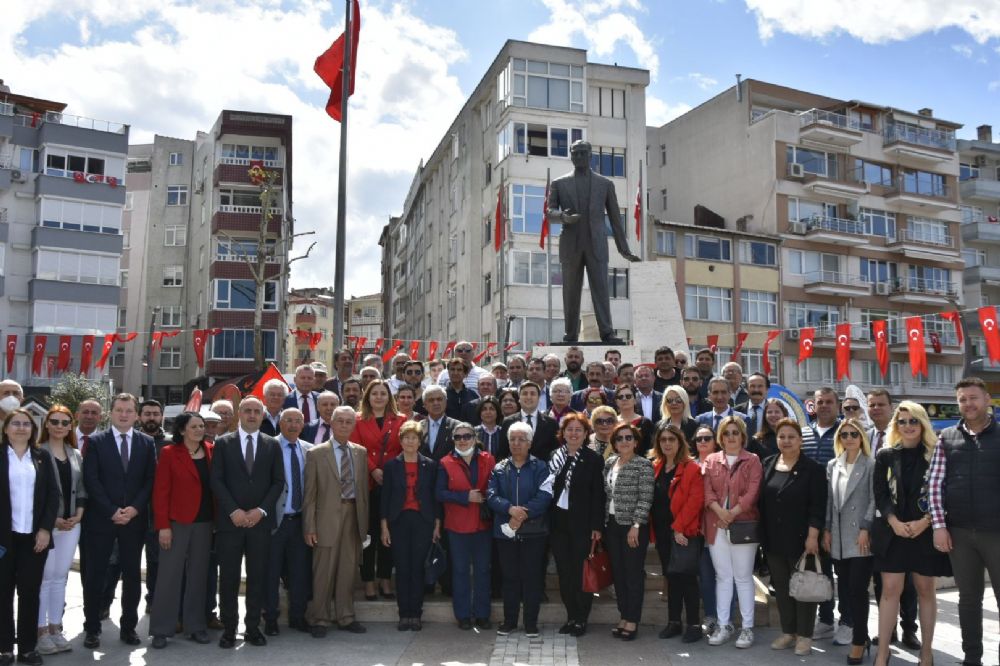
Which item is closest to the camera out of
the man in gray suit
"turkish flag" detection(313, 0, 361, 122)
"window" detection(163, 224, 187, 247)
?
the man in gray suit

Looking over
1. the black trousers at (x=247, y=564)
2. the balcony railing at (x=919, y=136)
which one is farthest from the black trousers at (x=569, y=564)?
the balcony railing at (x=919, y=136)

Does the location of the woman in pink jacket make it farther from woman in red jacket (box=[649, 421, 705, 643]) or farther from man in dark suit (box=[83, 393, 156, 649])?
man in dark suit (box=[83, 393, 156, 649])

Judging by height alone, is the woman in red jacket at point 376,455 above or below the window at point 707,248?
below

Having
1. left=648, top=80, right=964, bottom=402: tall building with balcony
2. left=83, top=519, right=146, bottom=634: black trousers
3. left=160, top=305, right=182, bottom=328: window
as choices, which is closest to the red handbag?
left=83, top=519, right=146, bottom=634: black trousers

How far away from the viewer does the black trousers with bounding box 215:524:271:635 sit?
812 centimetres

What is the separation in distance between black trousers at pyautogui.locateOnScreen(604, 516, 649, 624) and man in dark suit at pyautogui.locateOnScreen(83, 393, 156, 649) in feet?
14.2

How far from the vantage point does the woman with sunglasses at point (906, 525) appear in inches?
271

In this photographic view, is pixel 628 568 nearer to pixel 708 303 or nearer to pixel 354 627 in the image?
pixel 354 627

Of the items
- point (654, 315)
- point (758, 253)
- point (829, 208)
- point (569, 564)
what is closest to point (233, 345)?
point (758, 253)

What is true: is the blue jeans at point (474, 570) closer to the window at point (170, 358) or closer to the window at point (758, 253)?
the window at point (758, 253)

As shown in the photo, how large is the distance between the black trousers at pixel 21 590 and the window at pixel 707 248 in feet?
126

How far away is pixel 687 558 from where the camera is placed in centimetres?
802

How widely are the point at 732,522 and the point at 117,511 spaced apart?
5502mm

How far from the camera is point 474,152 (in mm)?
43781
